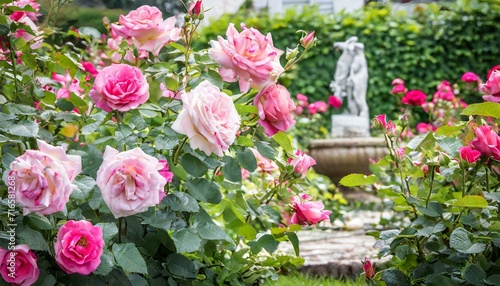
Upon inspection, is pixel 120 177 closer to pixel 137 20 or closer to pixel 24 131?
pixel 24 131

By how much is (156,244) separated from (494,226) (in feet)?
2.34

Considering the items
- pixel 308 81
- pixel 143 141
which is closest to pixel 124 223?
pixel 143 141

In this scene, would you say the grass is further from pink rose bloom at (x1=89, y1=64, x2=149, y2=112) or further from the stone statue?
the stone statue

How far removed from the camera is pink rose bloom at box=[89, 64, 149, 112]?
60.1 inches

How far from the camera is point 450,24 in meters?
8.84

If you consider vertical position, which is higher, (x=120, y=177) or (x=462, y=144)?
(x=120, y=177)

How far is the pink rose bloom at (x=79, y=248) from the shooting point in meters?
1.32

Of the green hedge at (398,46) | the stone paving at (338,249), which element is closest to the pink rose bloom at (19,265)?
the stone paving at (338,249)

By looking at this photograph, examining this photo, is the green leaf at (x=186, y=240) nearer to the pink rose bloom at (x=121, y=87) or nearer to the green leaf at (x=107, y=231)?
the green leaf at (x=107, y=231)

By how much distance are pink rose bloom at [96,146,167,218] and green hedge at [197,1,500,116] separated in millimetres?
7412

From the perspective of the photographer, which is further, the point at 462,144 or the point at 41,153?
the point at 462,144

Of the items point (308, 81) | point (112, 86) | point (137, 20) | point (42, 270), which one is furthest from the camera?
point (308, 81)

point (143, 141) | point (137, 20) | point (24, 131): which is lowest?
point (143, 141)

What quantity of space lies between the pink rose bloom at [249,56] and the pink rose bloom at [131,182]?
0.32 meters
